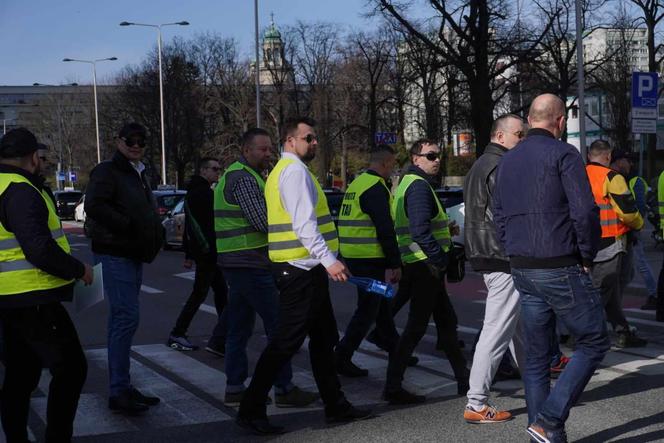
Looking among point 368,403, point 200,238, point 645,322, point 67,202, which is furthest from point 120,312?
point 67,202

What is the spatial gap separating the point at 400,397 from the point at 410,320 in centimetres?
53

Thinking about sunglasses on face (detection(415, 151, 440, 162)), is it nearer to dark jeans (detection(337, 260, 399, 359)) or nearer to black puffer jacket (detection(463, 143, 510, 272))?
black puffer jacket (detection(463, 143, 510, 272))

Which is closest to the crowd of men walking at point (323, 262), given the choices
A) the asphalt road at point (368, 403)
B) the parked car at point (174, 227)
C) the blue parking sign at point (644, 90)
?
the asphalt road at point (368, 403)

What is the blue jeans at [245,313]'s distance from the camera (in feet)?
21.6

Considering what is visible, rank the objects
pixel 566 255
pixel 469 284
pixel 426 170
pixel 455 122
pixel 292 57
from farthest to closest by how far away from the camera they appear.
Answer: pixel 292 57, pixel 455 122, pixel 469 284, pixel 426 170, pixel 566 255

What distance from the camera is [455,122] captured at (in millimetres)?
42688

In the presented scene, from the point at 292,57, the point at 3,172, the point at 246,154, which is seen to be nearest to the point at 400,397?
the point at 246,154

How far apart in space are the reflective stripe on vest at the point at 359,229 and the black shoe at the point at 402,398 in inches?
51.7

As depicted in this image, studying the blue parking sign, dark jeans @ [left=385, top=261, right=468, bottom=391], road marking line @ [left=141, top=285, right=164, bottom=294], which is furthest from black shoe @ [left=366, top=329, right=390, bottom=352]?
the blue parking sign

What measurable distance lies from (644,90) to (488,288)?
439 inches

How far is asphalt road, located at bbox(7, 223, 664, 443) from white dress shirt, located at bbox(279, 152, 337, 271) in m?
1.07

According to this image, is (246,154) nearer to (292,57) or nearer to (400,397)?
(400,397)

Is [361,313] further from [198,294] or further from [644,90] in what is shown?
[644,90]

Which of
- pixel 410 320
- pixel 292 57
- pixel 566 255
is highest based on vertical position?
pixel 292 57
